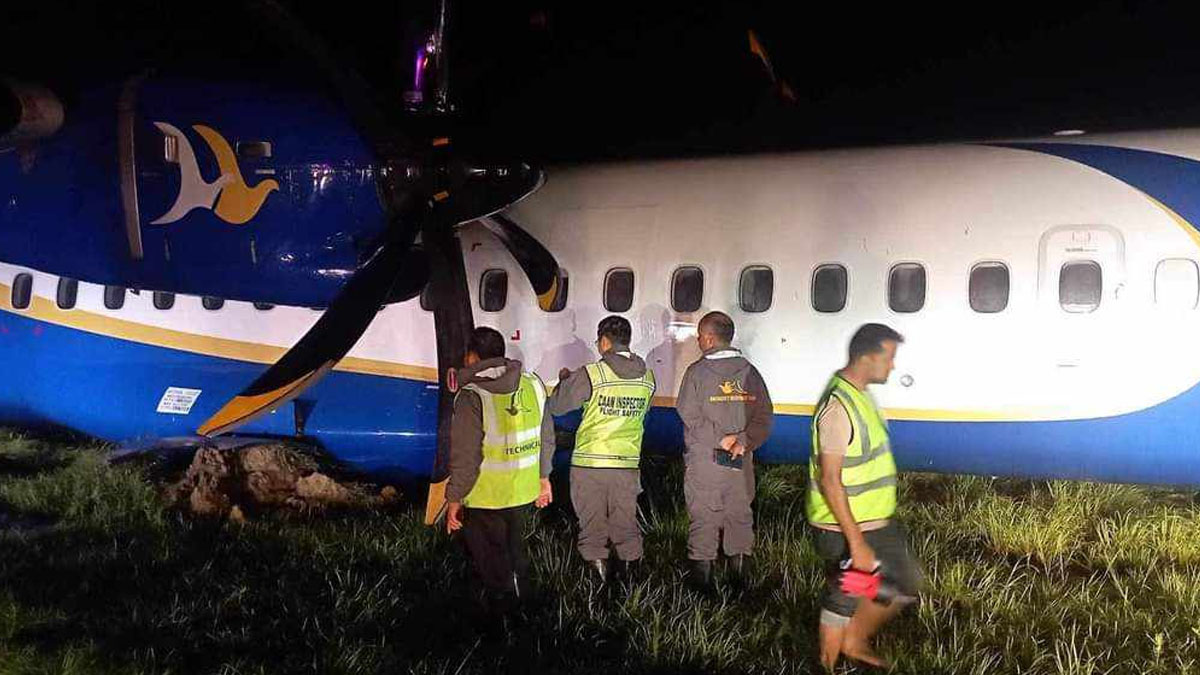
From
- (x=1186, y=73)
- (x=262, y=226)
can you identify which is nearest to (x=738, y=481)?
(x=262, y=226)

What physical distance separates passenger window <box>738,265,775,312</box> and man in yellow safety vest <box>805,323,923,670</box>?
3.35 metres

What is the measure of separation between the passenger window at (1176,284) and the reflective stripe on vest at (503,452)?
191 inches

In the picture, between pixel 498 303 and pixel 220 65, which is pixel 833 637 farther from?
pixel 220 65

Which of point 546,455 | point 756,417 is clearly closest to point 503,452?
point 546,455

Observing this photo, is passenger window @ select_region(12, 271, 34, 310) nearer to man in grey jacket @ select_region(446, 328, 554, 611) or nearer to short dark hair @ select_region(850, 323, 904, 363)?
man in grey jacket @ select_region(446, 328, 554, 611)

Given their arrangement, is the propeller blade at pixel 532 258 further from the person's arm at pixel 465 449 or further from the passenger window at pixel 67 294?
the passenger window at pixel 67 294

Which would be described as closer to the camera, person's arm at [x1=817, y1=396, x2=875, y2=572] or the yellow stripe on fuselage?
person's arm at [x1=817, y1=396, x2=875, y2=572]

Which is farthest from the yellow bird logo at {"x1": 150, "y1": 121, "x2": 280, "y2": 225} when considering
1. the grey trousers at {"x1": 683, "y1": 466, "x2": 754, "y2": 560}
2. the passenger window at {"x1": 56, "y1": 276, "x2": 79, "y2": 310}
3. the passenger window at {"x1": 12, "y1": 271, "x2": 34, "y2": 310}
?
the grey trousers at {"x1": 683, "y1": 466, "x2": 754, "y2": 560}

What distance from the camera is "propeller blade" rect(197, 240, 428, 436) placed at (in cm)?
712

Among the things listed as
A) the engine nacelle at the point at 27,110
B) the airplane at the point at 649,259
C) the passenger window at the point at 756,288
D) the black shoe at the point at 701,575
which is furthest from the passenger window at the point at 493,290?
the engine nacelle at the point at 27,110

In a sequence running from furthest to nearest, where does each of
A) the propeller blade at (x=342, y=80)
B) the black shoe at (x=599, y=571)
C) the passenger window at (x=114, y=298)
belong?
the passenger window at (x=114, y=298)
the propeller blade at (x=342, y=80)
the black shoe at (x=599, y=571)

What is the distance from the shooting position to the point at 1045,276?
763 centimetres

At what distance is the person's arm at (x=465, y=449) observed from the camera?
18.7ft

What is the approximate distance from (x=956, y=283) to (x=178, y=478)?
7085mm
